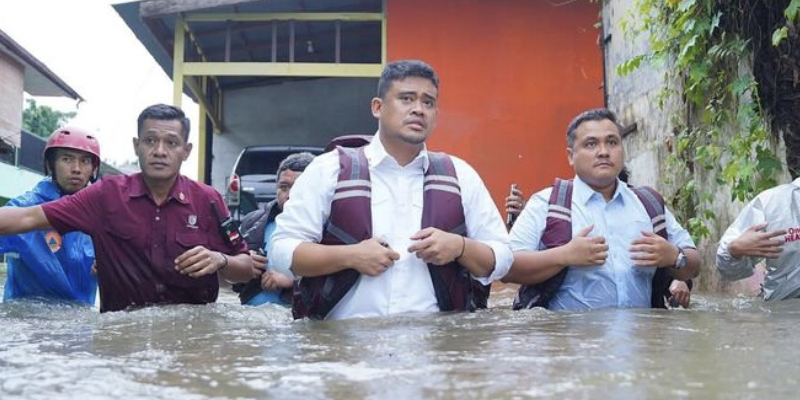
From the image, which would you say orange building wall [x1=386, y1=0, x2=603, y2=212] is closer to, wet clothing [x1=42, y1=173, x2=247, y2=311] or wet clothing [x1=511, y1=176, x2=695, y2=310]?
wet clothing [x1=511, y1=176, x2=695, y2=310]

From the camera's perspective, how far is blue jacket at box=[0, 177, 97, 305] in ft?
14.5

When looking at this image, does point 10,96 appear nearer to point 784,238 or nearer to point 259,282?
point 259,282

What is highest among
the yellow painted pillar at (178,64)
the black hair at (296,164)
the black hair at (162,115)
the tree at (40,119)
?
the tree at (40,119)

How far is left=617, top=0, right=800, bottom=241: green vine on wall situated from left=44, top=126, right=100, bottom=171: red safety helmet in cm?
415

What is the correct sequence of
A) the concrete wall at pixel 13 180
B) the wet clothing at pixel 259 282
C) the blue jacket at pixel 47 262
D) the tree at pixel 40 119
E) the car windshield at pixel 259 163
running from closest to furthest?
the blue jacket at pixel 47 262, the wet clothing at pixel 259 282, the car windshield at pixel 259 163, the concrete wall at pixel 13 180, the tree at pixel 40 119

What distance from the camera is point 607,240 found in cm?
371

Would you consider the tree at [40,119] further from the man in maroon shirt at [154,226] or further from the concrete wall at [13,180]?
the man in maroon shirt at [154,226]

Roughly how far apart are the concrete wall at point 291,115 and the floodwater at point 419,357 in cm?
1386

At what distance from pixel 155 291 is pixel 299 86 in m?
13.6

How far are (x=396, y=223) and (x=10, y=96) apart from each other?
22.6 m

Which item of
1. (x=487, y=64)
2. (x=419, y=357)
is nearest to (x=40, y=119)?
(x=487, y=64)

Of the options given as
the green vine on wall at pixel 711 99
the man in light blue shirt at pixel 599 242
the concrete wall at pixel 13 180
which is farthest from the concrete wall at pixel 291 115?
the man in light blue shirt at pixel 599 242

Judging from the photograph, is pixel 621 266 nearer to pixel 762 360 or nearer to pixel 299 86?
pixel 762 360

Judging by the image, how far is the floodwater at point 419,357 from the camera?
1684 millimetres
